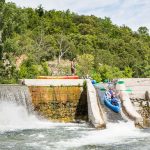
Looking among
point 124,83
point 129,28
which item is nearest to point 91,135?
point 124,83

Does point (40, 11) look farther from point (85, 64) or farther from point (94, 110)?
point (94, 110)

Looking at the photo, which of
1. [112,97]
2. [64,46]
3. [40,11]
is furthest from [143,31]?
[112,97]

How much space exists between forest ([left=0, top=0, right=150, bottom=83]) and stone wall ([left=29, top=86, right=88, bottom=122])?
7047 millimetres

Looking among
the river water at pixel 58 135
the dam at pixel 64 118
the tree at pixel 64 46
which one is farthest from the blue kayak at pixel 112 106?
the tree at pixel 64 46

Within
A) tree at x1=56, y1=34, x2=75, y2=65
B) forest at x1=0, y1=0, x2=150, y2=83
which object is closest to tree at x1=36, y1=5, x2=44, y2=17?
forest at x1=0, y1=0, x2=150, y2=83

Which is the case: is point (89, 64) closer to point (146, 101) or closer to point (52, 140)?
point (146, 101)

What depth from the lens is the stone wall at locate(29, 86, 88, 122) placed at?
24938mm

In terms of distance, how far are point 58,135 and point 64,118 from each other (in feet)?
14.9

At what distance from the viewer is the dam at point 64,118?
61.6 feet

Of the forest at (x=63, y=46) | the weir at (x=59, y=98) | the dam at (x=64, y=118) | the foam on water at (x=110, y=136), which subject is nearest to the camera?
the foam on water at (x=110, y=136)

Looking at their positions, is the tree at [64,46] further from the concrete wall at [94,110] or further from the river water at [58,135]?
the river water at [58,135]

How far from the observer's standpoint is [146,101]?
26109 millimetres

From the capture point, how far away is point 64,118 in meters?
24.9

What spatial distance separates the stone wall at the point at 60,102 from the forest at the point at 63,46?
705cm
